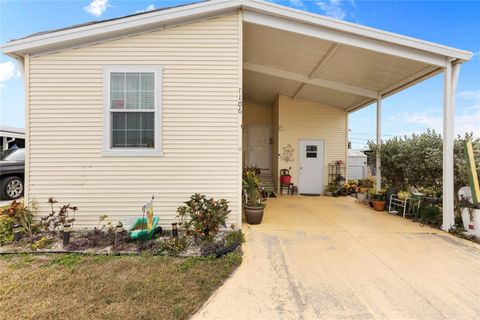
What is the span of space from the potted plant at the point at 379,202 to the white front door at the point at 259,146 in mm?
4728

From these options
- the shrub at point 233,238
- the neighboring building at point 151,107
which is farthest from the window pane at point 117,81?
the shrub at point 233,238

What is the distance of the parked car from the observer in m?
6.50

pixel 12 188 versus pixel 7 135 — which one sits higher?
pixel 7 135

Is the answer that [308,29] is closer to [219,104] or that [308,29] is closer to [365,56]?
[365,56]

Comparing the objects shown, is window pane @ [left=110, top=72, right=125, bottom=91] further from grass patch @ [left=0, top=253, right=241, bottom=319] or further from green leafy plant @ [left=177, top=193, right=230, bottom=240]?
grass patch @ [left=0, top=253, right=241, bottom=319]

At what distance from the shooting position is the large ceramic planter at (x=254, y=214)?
4.39 meters

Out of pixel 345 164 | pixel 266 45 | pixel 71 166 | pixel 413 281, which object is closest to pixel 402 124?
pixel 345 164

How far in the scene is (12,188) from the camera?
22.1 feet

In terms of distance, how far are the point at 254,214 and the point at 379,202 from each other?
142 inches

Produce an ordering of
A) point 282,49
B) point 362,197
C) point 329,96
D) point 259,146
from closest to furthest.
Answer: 1. point 282,49
2. point 362,197
3. point 329,96
4. point 259,146

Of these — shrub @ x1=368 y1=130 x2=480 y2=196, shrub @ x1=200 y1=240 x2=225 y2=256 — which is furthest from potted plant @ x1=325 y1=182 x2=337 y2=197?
shrub @ x1=200 y1=240 x2=225 y2=256

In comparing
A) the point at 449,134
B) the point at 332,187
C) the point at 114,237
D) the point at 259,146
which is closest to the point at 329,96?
the point at 332,187

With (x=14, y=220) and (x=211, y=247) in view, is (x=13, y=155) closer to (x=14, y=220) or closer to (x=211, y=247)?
(x=14, y=220)

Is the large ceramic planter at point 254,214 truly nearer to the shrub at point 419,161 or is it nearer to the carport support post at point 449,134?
the carport support post at point 449,134
